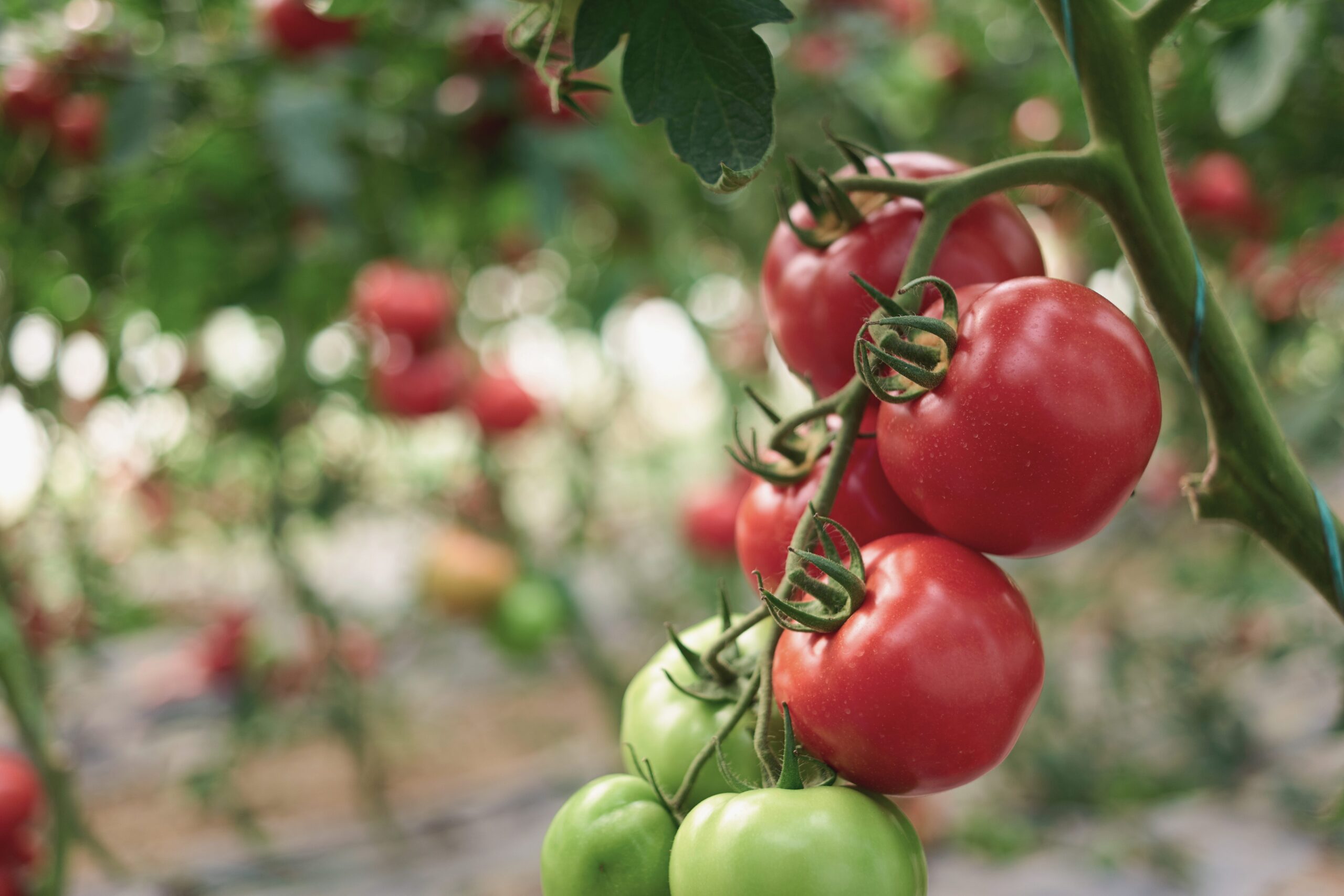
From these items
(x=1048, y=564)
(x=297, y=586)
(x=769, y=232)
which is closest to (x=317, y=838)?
(x=297, y=586)

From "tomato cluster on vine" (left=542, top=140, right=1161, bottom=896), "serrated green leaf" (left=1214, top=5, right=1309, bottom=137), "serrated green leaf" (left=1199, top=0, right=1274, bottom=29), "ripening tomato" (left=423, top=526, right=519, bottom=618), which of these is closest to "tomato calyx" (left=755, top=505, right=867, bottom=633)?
"tomato cluster on vine" (left=542, top=140, right=1161, bottom=896)

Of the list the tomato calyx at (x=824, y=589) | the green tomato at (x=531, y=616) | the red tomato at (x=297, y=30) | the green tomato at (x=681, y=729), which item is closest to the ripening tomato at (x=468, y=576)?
the green tomato at (x=531, y=616)

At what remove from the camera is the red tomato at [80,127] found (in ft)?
3.85

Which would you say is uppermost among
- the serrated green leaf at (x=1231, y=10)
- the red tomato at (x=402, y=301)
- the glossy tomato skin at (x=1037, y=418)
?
the serrated green leaf at (x=1231, y=10)

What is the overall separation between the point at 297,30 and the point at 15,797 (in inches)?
41.7

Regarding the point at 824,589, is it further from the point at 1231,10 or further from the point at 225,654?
the point at 225,654

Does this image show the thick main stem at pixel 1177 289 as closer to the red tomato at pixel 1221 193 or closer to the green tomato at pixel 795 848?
the green tomato at pixel 795 848

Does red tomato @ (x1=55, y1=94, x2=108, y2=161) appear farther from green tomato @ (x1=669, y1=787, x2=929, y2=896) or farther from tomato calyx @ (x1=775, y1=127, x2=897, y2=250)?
green tomato @ (x1=669, y1=787, x2=929, y2=896)

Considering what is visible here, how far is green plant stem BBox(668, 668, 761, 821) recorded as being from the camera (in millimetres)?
331

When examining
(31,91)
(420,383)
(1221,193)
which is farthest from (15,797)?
(1221,193)

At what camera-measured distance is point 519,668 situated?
2426 millimetres

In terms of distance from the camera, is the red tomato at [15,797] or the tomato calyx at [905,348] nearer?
the tomato calyx at [905,348]

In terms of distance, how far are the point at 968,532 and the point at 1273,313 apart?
104cm

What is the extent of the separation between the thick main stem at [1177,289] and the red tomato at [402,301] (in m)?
1.23
